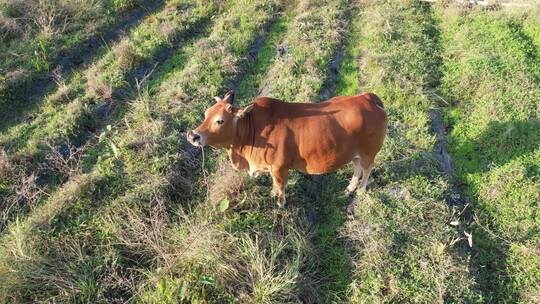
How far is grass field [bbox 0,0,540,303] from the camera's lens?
4918mm

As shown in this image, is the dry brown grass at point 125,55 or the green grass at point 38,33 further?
the dry brown grass at point 125,55

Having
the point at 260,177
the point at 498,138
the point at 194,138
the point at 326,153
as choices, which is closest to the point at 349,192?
the point at 326,153

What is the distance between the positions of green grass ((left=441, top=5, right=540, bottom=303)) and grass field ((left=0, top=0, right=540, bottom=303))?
0.09 feet

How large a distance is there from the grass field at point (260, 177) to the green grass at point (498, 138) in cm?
3

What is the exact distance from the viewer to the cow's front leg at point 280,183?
5.47 m

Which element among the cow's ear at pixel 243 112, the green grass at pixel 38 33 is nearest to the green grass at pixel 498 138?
the cow's ear at pixel 243 112

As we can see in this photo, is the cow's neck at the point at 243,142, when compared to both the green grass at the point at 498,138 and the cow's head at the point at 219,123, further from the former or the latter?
the green grass at the point at 498,138

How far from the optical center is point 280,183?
5.59 meters

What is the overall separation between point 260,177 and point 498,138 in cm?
385

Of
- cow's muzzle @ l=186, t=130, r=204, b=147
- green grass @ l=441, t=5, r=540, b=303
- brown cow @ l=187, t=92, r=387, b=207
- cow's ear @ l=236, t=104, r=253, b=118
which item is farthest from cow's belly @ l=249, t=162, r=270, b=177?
green grass @ l=441, t=5, r=540, b=303

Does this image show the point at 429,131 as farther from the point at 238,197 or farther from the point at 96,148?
the point at 96,148

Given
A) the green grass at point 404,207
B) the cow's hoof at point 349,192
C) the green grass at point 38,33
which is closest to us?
the green grass at point 404,207

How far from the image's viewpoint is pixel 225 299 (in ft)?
15.4

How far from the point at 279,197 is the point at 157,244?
1.66 meters
